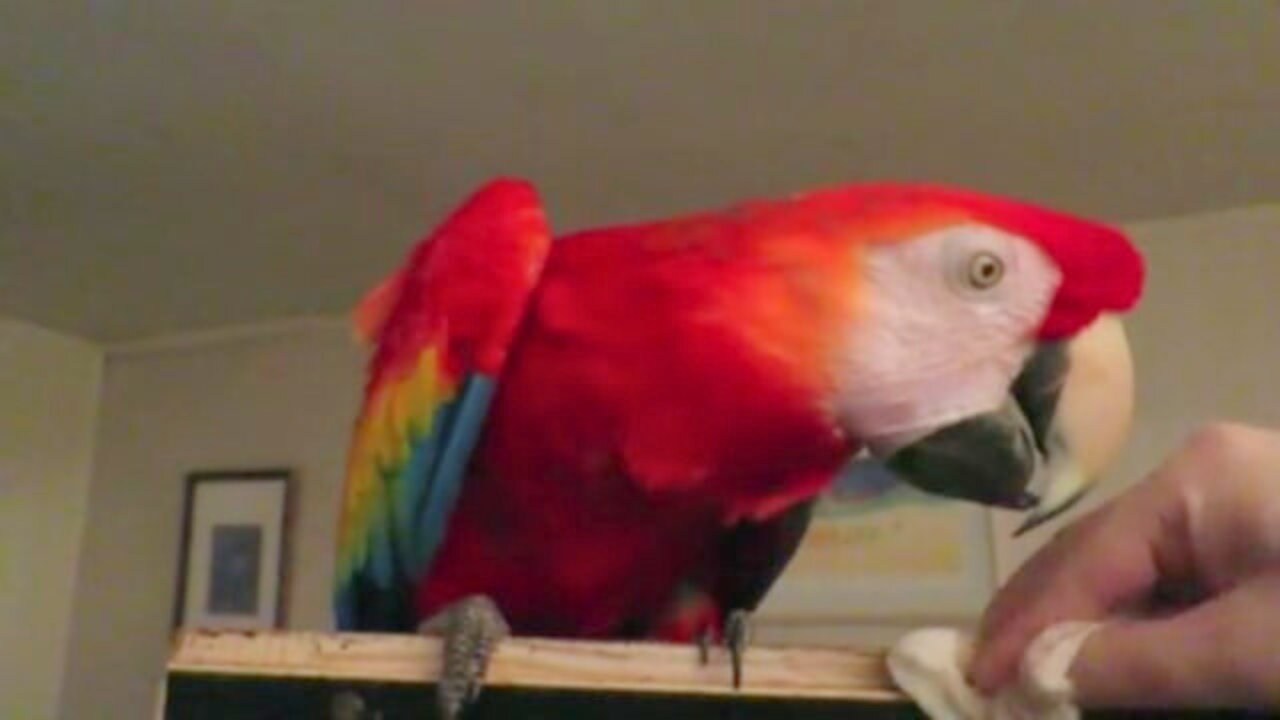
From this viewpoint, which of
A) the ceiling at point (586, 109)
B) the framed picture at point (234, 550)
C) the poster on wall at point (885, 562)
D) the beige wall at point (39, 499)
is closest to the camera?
the ceiling at point (586, 109)

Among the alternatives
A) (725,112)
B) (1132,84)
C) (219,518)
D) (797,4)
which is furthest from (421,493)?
(219,518)

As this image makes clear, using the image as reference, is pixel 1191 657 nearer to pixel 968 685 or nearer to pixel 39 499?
pixel 968 685

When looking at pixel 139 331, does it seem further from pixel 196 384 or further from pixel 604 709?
pixel 604 709

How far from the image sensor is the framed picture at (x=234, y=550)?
2158 mm

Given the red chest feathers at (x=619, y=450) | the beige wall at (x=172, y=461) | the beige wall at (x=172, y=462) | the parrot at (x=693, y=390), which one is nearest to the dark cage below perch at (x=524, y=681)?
the parrot at (x=693, y=390)

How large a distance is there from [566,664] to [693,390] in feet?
0.94

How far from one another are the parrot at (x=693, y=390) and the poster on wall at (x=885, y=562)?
930 millimetres

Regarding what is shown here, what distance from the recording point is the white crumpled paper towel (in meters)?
0.34

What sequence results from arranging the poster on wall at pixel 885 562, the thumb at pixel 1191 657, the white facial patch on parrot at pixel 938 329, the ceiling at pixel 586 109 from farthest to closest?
the poster on wall at pixel 885 562, the ceiling at pixel 586 109, the white facial patch on parrot at pixel 938 329, the thumb at pixel 1191 657

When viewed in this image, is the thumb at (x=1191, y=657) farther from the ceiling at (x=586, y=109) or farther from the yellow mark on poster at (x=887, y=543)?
the yellow mark on poster at (x=887, y=543)

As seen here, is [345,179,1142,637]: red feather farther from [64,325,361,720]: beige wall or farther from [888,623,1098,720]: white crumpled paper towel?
[64,325,361,720]: beige wall

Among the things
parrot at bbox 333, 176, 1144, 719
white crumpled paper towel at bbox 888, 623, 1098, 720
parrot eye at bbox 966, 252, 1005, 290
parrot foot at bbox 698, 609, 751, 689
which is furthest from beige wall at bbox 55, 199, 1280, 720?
white crumpled paper towel at bbox 888, 623, 1098, 720

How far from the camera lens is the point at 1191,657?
0.33 m

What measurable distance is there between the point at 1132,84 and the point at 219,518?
163 cm
